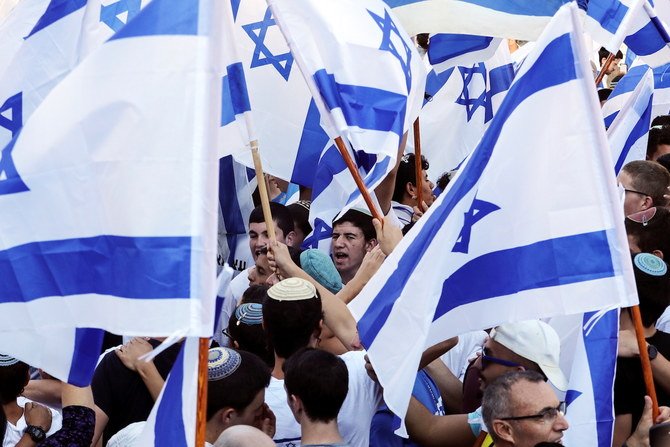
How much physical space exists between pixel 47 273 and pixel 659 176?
4431 mm

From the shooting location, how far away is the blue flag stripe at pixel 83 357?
13.6 ft

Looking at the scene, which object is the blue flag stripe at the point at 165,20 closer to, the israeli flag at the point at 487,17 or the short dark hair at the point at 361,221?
the israeli flag at the point at 487,17

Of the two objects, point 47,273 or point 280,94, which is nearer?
point 47,273

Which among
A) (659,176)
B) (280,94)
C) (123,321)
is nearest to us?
(123,321)

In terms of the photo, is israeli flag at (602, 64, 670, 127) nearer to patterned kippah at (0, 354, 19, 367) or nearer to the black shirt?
the black shirt

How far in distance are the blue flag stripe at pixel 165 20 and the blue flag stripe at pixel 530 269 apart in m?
1.43

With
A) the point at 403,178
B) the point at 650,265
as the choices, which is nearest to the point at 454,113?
the point at 403,178

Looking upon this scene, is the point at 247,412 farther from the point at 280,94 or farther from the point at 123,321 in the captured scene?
the point at 280,94

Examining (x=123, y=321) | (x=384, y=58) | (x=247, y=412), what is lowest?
(x=247, y=412)

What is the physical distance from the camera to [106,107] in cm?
413

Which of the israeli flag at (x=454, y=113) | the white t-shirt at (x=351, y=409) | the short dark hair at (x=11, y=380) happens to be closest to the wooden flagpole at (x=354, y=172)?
the white t-shirt at (x=351, y=409)

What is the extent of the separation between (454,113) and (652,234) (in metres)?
2.59

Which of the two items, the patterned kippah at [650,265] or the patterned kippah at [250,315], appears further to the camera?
the patterned kippah at [650,265]

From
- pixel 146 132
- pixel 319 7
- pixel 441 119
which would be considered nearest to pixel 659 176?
pixel 441 119
